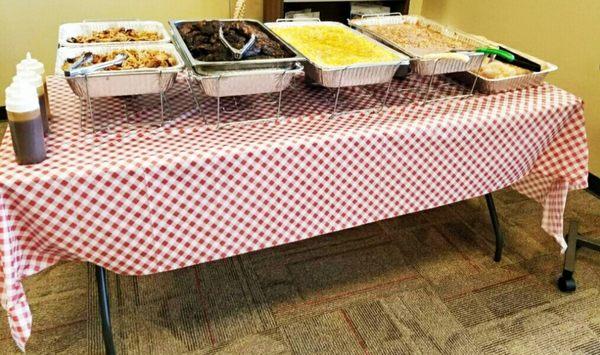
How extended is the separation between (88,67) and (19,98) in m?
0.18

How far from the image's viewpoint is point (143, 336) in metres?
1.45

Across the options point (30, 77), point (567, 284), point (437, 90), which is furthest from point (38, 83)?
point (567, 284)

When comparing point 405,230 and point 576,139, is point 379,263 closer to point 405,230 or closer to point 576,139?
point 405,230

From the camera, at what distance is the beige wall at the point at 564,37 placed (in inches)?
87.8

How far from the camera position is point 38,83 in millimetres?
1096

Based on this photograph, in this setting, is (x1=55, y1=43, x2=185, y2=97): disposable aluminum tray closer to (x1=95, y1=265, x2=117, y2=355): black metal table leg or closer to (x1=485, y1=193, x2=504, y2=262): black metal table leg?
(x1=95, y1=265, x2=117, y2=355): black metal table leg

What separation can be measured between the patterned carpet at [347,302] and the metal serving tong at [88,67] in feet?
2.68

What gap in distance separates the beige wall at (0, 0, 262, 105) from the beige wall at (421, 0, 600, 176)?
181 cm

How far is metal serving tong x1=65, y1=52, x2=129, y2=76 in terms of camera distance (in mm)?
1067

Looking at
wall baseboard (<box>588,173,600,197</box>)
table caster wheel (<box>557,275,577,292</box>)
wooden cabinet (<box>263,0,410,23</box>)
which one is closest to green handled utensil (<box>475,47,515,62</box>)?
table caster wheel (<box>557,275,577,292</box>)

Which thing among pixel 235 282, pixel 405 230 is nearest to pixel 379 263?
pixel 405 230

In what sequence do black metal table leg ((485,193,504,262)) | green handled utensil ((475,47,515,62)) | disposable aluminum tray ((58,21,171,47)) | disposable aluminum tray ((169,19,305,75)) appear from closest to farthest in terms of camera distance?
disposable aluminum tray ((169,19,305,75)) < disposable aluminum tray ((58,21,171,47)) < green handled utensil ((475,47,515,62)) < black metal table leg ((485,193,504,262))

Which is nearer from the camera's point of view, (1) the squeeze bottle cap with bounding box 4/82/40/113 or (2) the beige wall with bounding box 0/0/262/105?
(1) the squeeze bottle cap with bounding box 4/82/40/113

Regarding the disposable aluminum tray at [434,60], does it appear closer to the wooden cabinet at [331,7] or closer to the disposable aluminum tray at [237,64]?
the disposable aluminum tray at [237,64]
